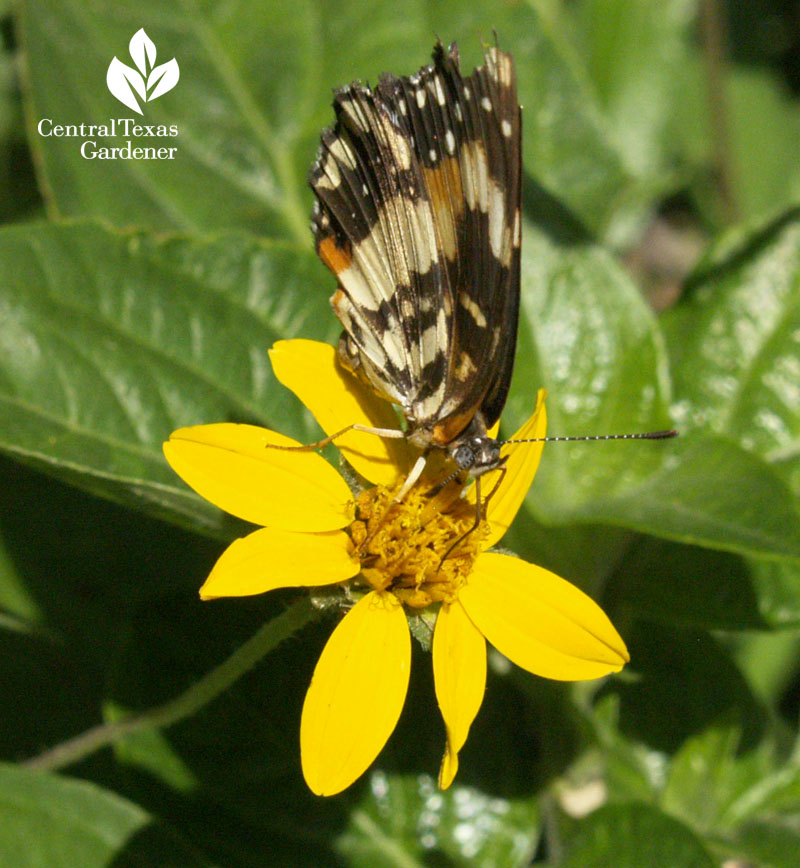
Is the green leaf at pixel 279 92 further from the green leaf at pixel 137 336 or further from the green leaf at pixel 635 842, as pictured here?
the green leaf at pixel 635 842

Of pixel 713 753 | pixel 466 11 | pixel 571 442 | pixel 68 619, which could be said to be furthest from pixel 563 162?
pixel 68 619

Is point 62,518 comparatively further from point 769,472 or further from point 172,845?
point 769,472

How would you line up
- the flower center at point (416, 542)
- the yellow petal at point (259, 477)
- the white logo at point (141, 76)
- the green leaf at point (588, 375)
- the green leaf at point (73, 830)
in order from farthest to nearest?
the white logo at point (141, 76) → the green leaf at point (588, 375) → the green leaf at point (73, 830) → the flower center at point (416, 542) → the yellow petal at point (259, 477)

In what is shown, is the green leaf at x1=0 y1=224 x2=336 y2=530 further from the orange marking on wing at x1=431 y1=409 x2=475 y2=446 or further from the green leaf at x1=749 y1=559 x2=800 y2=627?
the green leaf at x1=749 y1=559 x2=800 y2=627

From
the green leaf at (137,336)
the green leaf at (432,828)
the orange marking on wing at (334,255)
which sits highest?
the orange marking on wing at (334,255)

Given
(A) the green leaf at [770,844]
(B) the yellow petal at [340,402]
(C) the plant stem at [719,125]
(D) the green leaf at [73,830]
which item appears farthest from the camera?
(C) the plant stem at [719,125]

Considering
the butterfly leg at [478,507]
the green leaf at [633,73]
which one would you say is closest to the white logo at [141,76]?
the butterfly leg at [478,507]

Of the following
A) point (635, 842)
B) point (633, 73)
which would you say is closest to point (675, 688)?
point (635, 842)

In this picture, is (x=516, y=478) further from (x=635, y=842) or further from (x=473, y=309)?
(x=635, y=842)
